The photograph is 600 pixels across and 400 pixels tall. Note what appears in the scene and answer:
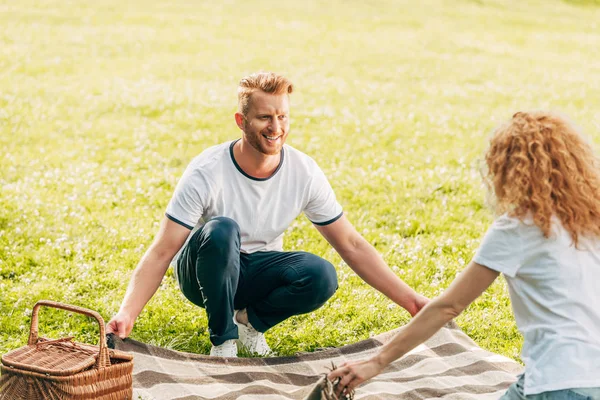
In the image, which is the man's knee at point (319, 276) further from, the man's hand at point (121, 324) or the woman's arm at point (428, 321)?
the woman's arm at point (428, 321)

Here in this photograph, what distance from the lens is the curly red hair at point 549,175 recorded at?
11.5 ft

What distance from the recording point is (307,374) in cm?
518

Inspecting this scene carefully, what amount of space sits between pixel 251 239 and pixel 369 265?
0.75 m

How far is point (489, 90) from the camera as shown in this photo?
16.8 meters

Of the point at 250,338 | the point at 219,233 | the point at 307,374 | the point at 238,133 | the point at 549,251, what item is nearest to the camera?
the point at 549,251

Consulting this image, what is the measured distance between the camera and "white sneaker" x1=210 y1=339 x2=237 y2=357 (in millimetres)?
5238

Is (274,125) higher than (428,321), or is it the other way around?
(274,125)

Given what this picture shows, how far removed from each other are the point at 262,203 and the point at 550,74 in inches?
595

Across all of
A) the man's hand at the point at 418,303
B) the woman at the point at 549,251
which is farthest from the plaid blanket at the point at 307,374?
the woman at the point at 549,251

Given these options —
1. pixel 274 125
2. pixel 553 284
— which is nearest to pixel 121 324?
pixel 274 125

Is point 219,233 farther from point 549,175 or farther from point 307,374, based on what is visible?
point 549,175

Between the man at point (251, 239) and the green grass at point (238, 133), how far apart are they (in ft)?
1.99

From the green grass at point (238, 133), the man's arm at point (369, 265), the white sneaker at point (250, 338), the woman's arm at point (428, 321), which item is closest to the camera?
the woman's arm at point (428, 321)

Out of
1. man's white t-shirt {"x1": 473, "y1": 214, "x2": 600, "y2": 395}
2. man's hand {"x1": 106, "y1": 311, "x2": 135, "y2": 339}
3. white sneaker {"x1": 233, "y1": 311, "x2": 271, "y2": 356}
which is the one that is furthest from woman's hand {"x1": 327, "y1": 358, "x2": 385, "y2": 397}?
white sneaker {"x1": 233, "y1": 311, "x2": 271, "y2": 356}
